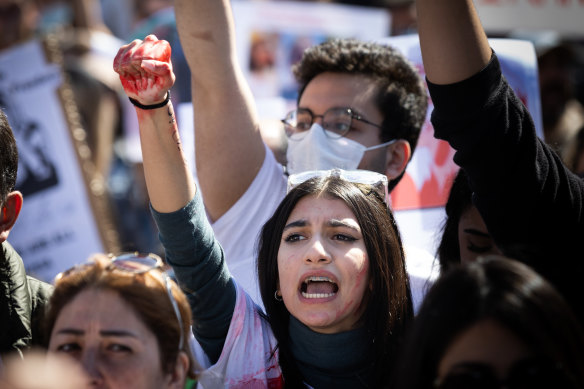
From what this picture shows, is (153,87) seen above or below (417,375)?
above

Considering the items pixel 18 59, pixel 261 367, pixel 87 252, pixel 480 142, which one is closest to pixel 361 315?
pixel 261 367

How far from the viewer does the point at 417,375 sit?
5.08 ft

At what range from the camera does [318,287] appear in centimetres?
218

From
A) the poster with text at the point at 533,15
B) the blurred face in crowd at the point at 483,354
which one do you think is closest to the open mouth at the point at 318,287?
the blurred face in crowd at the point at 483,354

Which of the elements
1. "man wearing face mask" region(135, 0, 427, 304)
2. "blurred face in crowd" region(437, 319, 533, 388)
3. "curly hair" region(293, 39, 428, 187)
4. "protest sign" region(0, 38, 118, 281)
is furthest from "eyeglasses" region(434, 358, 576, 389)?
"protest sign" region(0, 38, 118, 281)

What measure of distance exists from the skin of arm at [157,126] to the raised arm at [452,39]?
675 millimetres

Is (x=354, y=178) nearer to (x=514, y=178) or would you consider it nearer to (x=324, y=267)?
(x=324, y=267)

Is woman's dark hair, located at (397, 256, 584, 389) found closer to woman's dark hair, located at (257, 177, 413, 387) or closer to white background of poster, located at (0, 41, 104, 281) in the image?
woman's dark hair, located at (257, 177, 413, 387)

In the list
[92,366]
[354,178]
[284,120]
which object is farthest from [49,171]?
[92,366]

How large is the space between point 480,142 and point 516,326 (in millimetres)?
471

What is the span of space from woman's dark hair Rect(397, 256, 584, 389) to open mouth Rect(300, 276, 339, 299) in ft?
1.82

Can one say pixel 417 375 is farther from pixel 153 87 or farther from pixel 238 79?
pixel 238 79

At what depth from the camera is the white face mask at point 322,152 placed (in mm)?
2934

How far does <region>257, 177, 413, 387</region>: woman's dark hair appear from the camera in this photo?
2158mm
